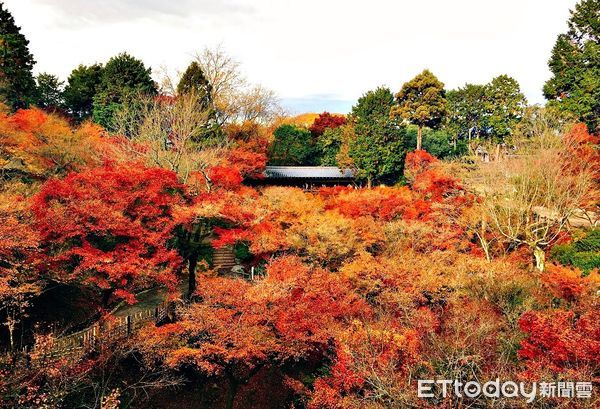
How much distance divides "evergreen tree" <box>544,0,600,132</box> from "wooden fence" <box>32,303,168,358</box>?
32.2 m

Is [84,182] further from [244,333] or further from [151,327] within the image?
[244,333]

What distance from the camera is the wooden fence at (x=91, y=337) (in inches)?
472

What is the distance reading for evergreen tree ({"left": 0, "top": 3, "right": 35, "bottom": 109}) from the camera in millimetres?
31797

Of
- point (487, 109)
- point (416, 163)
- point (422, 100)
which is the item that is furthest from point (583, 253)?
point (487, 109)

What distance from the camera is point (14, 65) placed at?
107 feet

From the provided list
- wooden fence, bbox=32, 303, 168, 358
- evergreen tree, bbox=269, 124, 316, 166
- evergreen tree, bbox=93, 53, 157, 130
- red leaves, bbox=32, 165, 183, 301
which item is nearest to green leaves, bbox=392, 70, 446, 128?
evergreen tree, bbox=269, 124, 316, 166

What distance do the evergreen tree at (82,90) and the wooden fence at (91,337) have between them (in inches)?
1379

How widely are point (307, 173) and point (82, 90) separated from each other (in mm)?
27738

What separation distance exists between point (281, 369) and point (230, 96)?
2544cm

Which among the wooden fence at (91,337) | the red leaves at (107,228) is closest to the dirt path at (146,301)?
the wooden fence at (91,337)

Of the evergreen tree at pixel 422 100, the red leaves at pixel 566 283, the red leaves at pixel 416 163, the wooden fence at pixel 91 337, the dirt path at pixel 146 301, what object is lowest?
the dirt path at pixel 146 301

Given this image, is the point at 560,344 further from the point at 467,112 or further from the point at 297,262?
the point at 467,112

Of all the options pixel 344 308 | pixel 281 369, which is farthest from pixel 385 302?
pixel 281 369

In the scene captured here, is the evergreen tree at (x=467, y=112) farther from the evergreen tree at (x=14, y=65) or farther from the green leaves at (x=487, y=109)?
the evergreen tree at (x=14, y=65)
